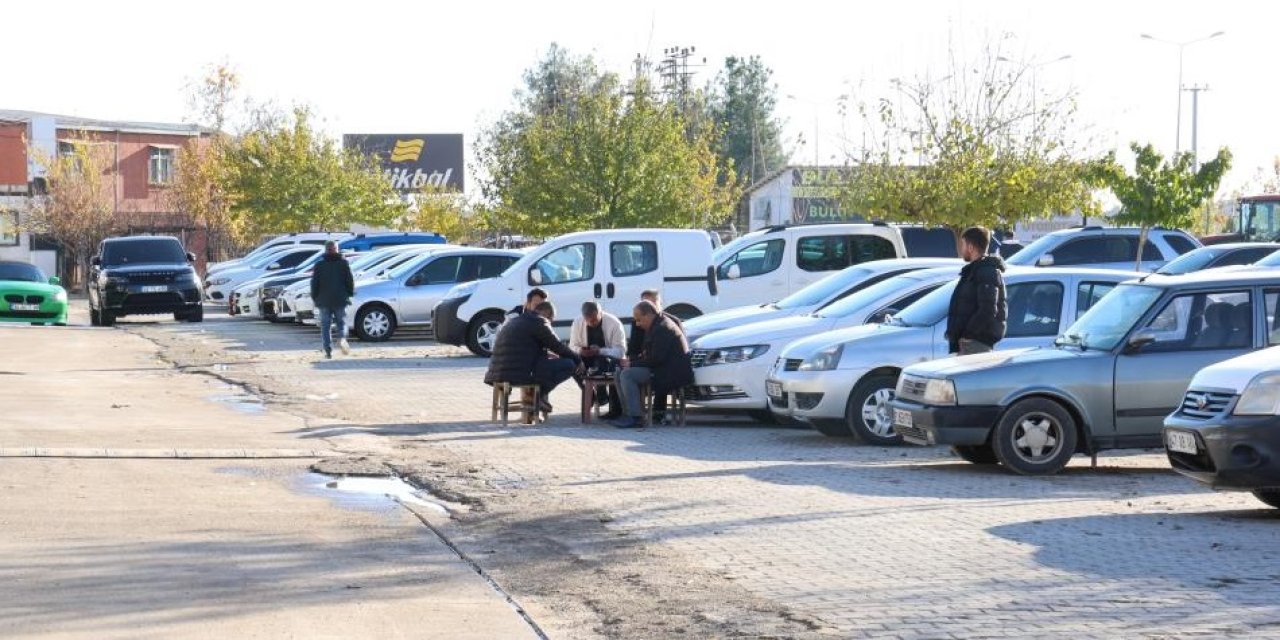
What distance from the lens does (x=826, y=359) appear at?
1664cm

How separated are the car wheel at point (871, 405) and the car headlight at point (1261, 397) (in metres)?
5.22

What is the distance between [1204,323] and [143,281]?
29.1m

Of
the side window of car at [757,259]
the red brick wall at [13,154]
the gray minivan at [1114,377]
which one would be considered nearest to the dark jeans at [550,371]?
the gray minivan at [1114,377]

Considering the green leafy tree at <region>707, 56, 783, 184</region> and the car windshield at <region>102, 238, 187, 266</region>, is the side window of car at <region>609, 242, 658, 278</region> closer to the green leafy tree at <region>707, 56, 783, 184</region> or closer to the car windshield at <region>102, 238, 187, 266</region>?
the car windshield at <region>102, 238, 187, 266</region>

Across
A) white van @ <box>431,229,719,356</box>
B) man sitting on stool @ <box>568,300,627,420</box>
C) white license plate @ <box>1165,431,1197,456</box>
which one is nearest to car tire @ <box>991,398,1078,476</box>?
white license plate @ <box>1165,431,1197,456</box>

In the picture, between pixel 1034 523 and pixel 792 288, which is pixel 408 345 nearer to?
pixel 792 288

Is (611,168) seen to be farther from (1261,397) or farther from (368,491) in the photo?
(1261,397)

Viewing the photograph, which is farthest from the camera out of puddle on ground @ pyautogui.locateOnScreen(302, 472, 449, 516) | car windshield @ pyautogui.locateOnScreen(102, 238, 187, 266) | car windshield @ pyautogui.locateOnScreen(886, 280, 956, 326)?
car windshield @ pyautogui.locateOnScreen(102, 238, 187, 266)

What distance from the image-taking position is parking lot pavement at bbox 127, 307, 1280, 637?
28.6 ft

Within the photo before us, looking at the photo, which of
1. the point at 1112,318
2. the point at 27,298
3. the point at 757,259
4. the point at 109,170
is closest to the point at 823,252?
the point at 757,259

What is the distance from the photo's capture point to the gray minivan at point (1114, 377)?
14047 millimetres

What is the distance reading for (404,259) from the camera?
36750 millimetres

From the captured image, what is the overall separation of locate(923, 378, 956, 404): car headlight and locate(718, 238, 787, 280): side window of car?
1383cm

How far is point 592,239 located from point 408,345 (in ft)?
19.4
